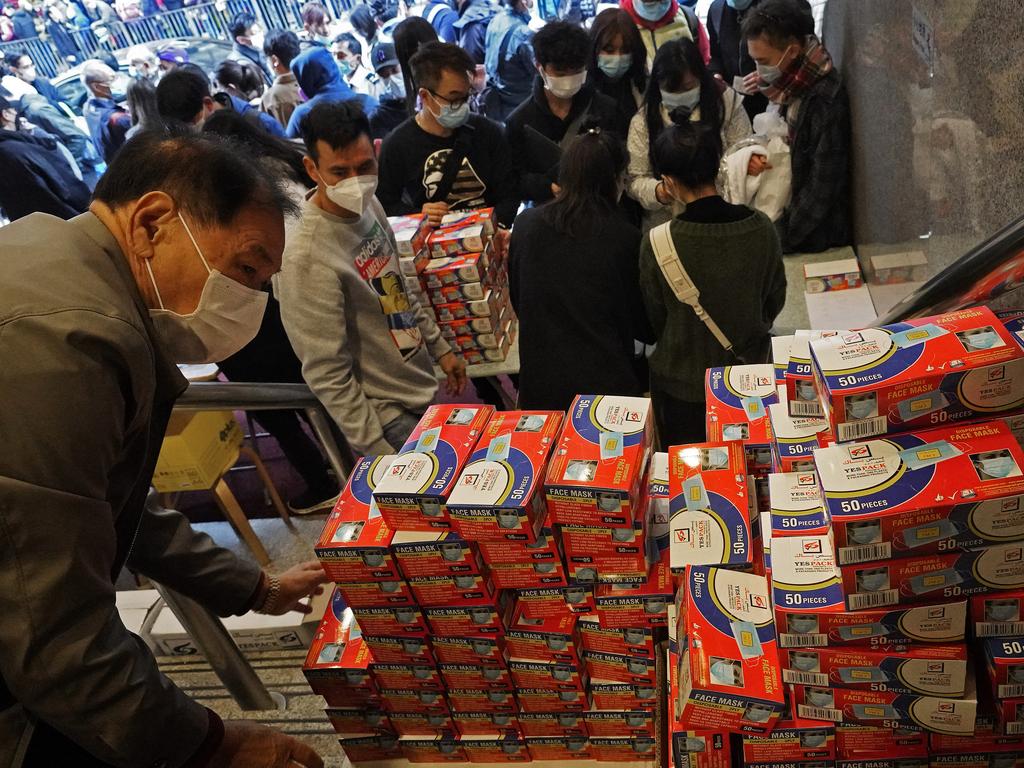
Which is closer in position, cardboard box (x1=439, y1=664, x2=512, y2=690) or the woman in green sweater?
cardboard box (x1=439, y1=664, x2=512, y2=690)

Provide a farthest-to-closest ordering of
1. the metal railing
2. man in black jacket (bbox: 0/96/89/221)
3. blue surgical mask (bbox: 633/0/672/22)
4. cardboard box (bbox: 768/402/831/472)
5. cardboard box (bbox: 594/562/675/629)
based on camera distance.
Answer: the metal railing, man in black jacket (bbox: 0/96/89/221), blue surgical mask (bbox: 633/0/672/22), cardboard box (bbox: 594/562/675/629), cardboard box (bbox: 768/402/831/472)

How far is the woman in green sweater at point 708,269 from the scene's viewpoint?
242 cm

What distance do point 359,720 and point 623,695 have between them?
71 cm

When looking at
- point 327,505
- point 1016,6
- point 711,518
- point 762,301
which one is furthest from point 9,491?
point 327,505

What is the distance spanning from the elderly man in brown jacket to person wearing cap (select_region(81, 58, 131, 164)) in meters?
6.02

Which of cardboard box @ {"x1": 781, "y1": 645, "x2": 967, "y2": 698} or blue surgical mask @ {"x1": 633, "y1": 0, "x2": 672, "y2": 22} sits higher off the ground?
blue surgical mask @ {"x1": 633, "y1": 0, "x2": 672, "y2": 22}

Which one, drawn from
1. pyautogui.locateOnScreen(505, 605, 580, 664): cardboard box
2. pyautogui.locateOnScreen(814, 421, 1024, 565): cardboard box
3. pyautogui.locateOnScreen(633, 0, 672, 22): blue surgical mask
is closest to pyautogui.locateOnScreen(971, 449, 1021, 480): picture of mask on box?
pyautogui.locateOnScreen(814, 421, 1024, 565): cardboard box

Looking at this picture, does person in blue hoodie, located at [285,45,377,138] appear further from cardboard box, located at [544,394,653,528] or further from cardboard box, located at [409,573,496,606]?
cardboard box, located at [409,573,496,606]

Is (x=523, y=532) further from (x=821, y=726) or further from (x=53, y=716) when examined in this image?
(x=53, y=716)

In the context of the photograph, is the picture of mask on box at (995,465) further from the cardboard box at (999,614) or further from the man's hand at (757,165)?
the man's hand at (757,165)

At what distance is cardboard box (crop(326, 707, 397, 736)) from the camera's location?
1.94 meters

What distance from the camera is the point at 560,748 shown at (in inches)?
75.5

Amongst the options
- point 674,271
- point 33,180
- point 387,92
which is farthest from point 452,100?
point 33,180

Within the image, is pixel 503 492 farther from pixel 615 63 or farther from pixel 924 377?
pixel 615 63
